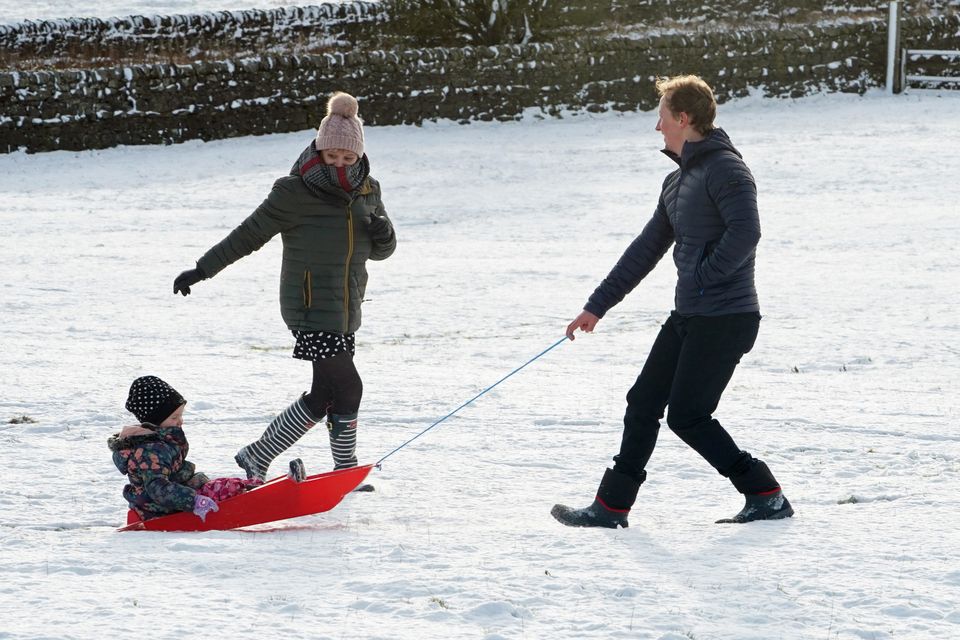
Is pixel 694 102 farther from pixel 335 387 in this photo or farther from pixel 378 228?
pixel 335 387

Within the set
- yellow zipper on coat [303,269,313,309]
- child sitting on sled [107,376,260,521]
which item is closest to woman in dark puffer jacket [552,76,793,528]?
yellow zipper on coat [303,269,313,309]

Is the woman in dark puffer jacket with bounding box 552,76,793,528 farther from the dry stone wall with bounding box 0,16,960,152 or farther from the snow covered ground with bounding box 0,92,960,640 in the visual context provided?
the dry stone wall with bounding box 0,16,960,152

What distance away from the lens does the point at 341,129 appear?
15.6ft

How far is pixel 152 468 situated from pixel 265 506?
1.46 ft

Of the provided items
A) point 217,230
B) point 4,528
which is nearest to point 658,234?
point 4,528

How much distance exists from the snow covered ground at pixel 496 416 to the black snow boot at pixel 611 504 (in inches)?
5.1

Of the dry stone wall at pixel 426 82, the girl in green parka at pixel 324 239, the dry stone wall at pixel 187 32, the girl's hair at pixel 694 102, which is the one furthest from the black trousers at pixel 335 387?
the dry stone wall at pixel 187 32

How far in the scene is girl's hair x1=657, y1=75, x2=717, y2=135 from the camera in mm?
4219

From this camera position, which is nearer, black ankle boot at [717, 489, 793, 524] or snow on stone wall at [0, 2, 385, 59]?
black ankle boot at [717, 489, 793, 524]

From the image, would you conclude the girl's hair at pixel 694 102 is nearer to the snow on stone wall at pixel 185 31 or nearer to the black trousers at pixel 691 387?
the black trousers at pixel 691 387

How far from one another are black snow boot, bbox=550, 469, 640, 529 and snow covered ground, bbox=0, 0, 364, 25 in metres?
20.3

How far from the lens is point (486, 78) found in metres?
19.0

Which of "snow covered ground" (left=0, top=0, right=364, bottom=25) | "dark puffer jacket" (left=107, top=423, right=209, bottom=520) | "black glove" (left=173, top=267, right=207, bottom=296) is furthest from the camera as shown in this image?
"snow covered ground" (left=0, top=0, right=364, bottom=25)

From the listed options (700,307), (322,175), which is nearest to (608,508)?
(700,307)
